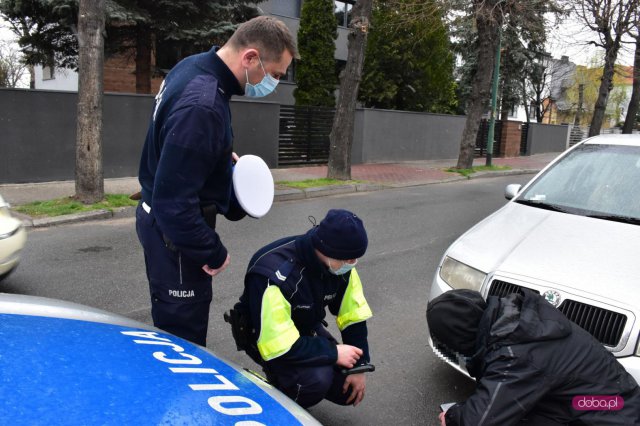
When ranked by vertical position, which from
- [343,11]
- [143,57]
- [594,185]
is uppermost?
[343,11]

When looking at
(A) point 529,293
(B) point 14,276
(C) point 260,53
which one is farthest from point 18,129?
(A) point 529,293

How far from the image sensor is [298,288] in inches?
95.0

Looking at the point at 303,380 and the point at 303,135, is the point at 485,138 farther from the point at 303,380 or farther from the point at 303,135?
the point at 303,380

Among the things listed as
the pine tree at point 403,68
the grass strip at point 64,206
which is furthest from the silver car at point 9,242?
the pine tree at point 403,68

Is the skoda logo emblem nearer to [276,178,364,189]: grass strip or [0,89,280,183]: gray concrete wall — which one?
[276,178,364,189]: grass strip

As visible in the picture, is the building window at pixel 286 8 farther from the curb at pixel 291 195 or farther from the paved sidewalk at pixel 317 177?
the curb at pixel 291 195

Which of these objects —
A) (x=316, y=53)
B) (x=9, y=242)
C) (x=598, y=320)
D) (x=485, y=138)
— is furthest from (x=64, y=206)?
(x=485, y=138)

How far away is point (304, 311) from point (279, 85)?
20.6 meters

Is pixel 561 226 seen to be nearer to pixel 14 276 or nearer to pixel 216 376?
pixel 216 376

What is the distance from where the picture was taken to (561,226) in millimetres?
3480

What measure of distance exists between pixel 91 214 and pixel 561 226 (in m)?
6.75

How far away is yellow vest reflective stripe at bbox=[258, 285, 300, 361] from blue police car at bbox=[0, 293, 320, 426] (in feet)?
1.13

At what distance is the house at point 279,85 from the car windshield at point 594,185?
51.6 feet

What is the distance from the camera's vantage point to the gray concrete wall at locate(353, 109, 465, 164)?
17859 millimetres
